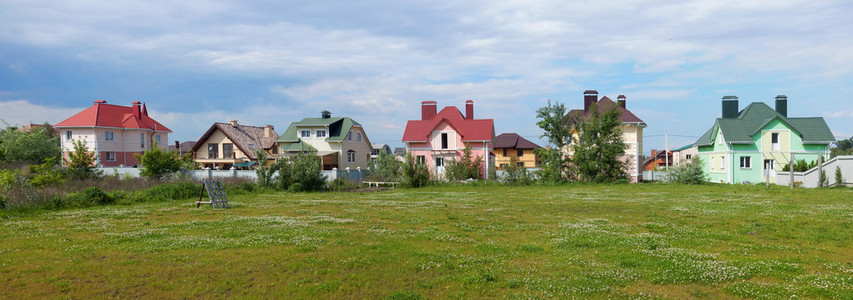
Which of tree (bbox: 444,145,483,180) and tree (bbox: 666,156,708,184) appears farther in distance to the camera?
tree (bbox: 444,145,483,180)

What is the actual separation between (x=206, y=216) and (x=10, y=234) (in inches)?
247

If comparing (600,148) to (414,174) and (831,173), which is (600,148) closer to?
(831,173)

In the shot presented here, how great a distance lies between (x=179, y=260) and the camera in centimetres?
1102

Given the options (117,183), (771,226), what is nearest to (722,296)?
(771,226)

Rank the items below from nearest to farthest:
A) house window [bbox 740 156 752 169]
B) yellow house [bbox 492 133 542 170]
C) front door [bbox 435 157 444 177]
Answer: house window [bbox 740 156 752 169], front door [bbox 435 157 444 177], yellow house [bbox 492 133 542 170]

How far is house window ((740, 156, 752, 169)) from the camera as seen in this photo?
165ft

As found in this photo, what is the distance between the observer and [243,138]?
70062mm

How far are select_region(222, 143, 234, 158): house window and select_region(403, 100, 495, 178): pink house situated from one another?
2565cm

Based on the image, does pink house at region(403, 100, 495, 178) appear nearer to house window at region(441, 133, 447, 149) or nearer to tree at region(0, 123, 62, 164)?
house window at region(441, 133, 447, 149)

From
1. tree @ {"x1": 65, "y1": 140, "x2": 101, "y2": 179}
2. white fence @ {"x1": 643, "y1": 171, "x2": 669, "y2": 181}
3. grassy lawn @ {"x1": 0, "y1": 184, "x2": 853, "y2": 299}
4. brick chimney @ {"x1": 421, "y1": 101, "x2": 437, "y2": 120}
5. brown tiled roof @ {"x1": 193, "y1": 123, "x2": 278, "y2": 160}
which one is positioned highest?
brick chimney @ {"x1": 421, "y1": 101, "x2": 437, "y2": 120}

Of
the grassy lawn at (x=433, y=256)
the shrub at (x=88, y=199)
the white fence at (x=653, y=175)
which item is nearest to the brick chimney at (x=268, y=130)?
the shrub at (x=88, y=199)

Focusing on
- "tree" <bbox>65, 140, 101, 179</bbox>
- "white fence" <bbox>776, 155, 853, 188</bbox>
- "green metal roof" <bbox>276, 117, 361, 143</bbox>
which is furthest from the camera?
"green metal roof" <bbox>276, 117, 361, 143</bbox>

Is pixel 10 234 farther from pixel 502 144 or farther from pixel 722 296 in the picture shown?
pixel 502 144

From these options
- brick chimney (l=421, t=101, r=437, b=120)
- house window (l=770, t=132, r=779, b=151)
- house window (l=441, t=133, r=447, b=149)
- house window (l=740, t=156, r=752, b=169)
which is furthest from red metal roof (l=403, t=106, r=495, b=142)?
house window (l=770, t=132, r=779, b=151)
